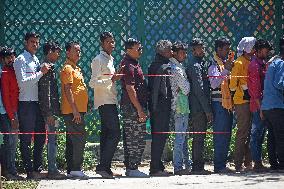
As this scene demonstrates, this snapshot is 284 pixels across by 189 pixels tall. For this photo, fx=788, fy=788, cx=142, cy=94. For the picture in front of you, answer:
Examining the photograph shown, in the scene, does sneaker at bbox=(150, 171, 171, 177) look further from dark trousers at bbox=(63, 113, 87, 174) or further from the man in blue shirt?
the man in blue shirt

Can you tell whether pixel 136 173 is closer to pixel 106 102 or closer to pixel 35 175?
pixel 106 102

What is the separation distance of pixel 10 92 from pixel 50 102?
502mm

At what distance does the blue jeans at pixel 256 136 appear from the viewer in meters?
10.2

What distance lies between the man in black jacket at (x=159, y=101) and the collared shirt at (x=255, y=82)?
103 cm

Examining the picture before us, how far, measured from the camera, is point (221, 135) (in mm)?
10250

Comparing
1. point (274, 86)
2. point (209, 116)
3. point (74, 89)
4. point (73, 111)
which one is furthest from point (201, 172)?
point (74, 89)

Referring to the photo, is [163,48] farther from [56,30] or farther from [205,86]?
[56,30]

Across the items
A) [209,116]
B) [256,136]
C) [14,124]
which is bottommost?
[256,136]

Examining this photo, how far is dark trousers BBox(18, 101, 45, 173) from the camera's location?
9633mm

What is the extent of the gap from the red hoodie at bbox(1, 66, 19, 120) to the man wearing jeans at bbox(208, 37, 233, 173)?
2.48 metres

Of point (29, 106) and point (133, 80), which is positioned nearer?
point (29, 106)

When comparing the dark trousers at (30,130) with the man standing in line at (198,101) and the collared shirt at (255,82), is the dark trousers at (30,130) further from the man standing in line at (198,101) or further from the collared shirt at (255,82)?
the collared shirt at (255,82)

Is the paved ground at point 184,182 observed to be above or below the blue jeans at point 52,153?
below

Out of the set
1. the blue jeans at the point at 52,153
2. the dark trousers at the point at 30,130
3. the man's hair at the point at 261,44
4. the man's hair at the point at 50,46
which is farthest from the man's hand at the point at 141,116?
the man's hair at the point at 261,44
